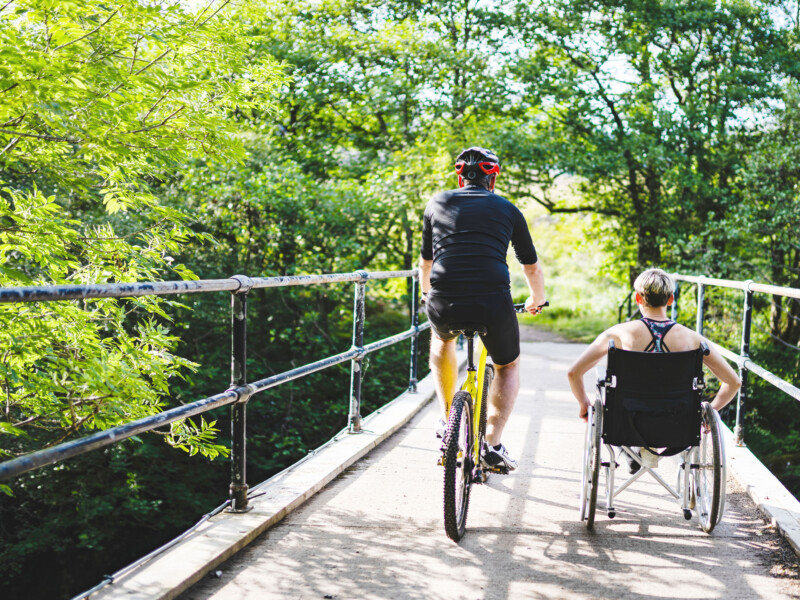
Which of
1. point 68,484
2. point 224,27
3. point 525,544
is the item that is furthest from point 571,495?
point 68,484

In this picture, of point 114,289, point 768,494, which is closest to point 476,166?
point 114,289

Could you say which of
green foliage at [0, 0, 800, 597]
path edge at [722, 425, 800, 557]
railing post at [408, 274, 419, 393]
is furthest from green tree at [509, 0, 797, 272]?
path edge at [722, 425, 800, 557]

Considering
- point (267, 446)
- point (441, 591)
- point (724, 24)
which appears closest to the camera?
point (441, 591)

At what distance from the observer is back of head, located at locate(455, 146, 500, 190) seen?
384 centimetres

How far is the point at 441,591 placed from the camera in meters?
2.89

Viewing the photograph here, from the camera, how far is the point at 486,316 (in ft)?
11.9

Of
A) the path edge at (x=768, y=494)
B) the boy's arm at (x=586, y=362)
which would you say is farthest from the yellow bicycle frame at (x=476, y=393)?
the path edge at (x=768, y=494)

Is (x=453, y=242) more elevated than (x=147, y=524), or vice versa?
(x=453, y=242)

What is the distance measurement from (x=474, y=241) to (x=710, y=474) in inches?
64.0

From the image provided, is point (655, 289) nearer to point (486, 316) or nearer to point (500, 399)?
point (486, 316)

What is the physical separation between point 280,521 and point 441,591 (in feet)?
3.47

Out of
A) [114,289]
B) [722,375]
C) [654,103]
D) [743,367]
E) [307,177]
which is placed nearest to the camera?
[114,289]

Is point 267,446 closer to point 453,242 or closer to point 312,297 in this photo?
point 312,297

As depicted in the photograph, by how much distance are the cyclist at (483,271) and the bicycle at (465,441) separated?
55mm
